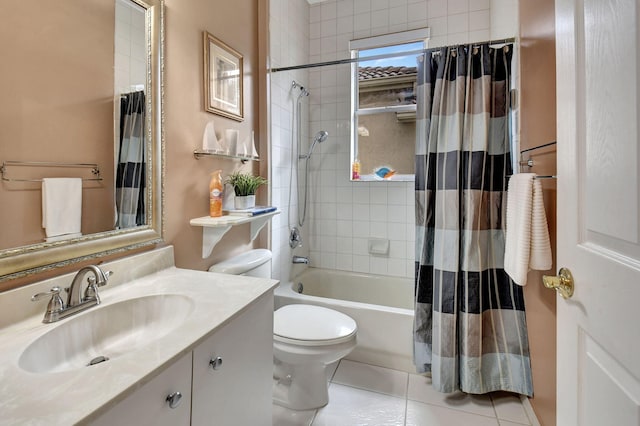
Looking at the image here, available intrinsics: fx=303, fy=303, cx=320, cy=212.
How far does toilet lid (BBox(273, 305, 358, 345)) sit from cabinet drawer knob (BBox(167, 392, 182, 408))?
0.83m

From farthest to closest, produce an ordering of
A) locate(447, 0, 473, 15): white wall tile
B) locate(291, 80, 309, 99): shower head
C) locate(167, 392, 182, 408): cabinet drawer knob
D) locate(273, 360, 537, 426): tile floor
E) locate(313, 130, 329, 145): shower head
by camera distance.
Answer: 1. locate(313, 130, 329, 145): shower head
2. locate(291, 80, 309, 99): shower head
3. locate(447, 0, 473, 15): white wall tile
4. locate(273, 360, 537, 426): tile floor
5. locate(167, 392, 182, 408): cabinet drawer knob

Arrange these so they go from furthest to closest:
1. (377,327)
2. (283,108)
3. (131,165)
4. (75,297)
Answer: (283,108) < (377,327) < (131,165) < (75,297)

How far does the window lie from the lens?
8.83ft

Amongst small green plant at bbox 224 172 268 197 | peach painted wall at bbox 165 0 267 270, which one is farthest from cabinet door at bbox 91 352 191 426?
small green plant at bbox 224 172 268 197

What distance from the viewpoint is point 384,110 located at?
275 cm

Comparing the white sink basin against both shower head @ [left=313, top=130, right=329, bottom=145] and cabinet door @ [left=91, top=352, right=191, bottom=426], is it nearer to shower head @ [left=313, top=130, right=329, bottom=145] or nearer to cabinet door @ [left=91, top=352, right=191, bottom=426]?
cabinet door @ [left=91, top=352, right=191, bottom=426]

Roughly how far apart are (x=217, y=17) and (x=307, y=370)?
6.35ft

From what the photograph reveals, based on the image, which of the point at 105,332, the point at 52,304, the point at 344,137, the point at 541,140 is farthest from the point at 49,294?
the point at 344,137

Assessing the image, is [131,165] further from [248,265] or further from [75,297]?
[248,265]

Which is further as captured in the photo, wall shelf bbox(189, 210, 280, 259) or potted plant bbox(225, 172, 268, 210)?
potted plant bbox(225, 172, 268, 210)

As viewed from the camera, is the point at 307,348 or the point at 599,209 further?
the point at 307,348

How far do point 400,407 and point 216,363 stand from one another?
→ 126 cm

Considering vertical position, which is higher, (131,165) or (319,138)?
(319,138)

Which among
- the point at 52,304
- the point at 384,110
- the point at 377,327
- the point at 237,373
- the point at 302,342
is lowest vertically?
the point at 377,327
